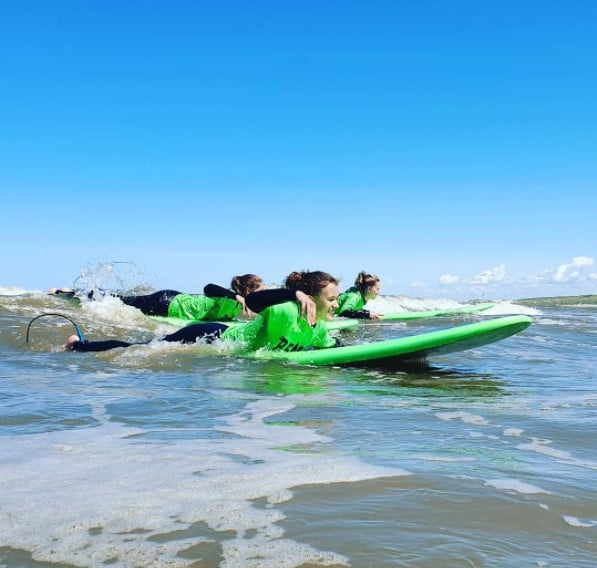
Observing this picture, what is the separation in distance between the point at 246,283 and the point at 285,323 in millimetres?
2603

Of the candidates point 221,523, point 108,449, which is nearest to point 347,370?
point 108,449

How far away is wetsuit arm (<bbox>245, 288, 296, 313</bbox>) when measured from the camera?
6.53 m

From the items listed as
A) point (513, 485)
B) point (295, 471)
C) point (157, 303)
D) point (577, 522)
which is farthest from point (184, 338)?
point (577, 522)

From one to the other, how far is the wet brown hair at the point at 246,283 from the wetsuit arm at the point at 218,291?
0.31 m

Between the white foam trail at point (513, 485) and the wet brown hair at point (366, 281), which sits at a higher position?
the wet brown hair at point (366, 281)

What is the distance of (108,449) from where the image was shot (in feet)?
10.3

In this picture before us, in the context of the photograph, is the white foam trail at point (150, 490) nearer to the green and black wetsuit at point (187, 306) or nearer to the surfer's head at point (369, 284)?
the green and black wetsuit at point (187, 306)

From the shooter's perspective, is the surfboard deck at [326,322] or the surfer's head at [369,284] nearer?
the surfboard deck at [326,322]

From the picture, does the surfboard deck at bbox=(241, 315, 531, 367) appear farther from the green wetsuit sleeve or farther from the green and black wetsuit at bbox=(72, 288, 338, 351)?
the green wetsuit sleeve

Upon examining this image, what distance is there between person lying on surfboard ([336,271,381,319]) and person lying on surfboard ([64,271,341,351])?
17.0ft

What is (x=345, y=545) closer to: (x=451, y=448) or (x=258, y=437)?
(x=451, y=448)

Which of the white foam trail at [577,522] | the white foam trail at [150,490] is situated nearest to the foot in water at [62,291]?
the white foam trail at [150,490]

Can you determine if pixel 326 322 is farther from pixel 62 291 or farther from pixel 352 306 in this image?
pixel 62 291

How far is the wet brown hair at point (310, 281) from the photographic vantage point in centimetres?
648
